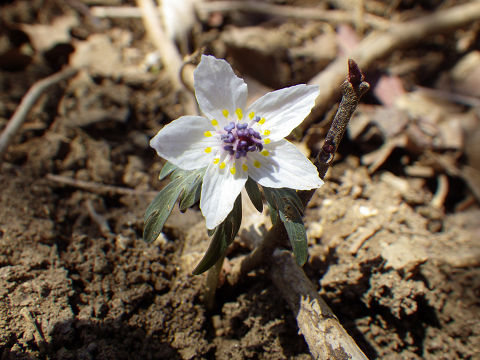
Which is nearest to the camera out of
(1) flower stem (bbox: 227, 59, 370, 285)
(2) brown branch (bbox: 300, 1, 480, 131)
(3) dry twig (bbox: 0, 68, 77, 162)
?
(1) flower stem (bbox: 227, 59, 370, 285)

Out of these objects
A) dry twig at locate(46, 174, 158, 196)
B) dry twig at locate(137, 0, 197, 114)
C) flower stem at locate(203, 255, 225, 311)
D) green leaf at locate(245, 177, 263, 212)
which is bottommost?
flower stem at locate(203, 255, 225, 311)

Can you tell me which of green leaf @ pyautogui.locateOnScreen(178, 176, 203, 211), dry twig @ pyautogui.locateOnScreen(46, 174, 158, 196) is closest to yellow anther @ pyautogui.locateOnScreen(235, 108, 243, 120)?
green leaf @ pyautogui.locateOnScreen(178, 176, 203, 211)

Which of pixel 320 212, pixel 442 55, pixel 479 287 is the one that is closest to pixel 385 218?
pixel 320 212

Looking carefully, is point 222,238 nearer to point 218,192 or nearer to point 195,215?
point 218,192

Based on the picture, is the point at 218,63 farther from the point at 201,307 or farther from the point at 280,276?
the point at 201,307

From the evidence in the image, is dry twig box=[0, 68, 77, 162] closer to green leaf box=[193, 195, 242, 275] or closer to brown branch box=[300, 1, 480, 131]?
green leaf box=[193, 195, 242, 275]

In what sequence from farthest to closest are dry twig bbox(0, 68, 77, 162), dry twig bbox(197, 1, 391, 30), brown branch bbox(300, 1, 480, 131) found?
dry twig bbox(197, 1, 391, 30) < brown branch bbox(300, 1, 480, 131) < dry twig bbox(0, 68, 77, 162)
